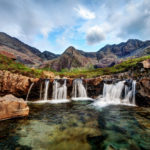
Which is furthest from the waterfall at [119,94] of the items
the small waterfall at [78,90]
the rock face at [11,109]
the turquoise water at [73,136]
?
the rock face at [11,109]

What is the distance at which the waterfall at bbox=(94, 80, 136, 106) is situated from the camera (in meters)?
10.2

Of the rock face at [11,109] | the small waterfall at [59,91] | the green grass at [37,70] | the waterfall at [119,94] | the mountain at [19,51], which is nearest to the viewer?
the rock face at [11,109]

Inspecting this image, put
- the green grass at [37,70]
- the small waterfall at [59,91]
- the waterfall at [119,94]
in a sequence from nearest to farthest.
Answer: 1. the waterfall at [119,94]
2. the small waterfall at [59,91]
3. the green grass at [37,70]

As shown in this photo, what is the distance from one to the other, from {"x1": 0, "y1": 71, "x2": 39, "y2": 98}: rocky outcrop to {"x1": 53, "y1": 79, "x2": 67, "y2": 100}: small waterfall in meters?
4.15

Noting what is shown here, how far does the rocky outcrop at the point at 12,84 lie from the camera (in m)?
13.1

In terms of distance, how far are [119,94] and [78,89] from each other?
6.32 meters

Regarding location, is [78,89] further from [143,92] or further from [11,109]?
[11,109]

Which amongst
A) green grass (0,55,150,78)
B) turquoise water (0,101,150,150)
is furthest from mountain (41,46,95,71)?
turquoise water (0,101,150,150)

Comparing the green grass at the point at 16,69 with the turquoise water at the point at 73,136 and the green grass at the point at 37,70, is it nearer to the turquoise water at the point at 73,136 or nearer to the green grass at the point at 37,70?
the green grass at the point at 37,70

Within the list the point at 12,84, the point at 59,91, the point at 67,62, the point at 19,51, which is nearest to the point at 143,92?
the point at 59,91

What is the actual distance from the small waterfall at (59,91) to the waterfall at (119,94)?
5.54 m

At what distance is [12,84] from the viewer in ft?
43.2

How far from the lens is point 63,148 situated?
3377 mm

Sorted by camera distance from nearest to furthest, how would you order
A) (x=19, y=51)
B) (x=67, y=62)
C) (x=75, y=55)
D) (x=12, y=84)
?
(x=12, y=84) → (x=67, y=62) → (x=75, y=55) → (x=19, y=51)
